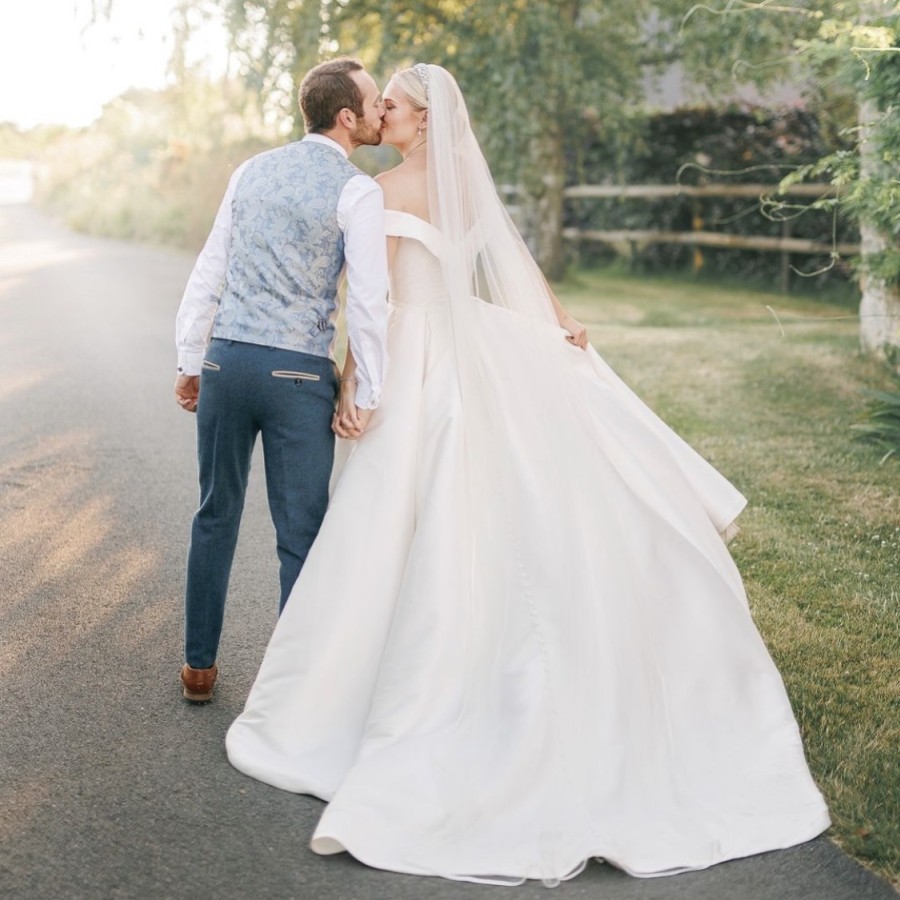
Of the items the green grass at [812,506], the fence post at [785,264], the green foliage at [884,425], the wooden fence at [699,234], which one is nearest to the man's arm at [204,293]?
the green grass at [812,506]

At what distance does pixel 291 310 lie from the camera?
387 centimetres

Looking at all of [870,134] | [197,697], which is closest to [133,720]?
[197,697]

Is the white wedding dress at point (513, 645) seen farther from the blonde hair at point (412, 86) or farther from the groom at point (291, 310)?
the blonde hair at point (412, 86)

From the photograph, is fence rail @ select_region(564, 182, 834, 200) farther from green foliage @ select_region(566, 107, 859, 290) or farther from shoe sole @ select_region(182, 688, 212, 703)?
shoe sole @ select_region(182, 688, 212, 703)

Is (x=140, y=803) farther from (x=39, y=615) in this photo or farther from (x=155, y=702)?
(x=39, y=615)

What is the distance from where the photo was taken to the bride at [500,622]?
11.3 ft

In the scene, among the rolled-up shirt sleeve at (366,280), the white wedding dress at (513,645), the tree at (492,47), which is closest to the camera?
the white wedding dress at (513,645)

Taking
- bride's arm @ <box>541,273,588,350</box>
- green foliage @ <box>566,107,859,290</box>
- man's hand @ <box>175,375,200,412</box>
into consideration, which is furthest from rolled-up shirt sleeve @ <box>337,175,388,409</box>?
green foliage @ <box>566,107,859,290</box>

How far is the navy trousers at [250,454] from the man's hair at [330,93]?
2.36 feet

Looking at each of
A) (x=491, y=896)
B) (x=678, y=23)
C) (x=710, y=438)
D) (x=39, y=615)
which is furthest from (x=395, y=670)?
(x=678, y=23)

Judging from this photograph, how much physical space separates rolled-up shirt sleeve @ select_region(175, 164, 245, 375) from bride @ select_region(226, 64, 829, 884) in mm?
475

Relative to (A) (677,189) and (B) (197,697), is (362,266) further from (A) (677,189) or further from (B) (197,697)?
(A) (677,189)

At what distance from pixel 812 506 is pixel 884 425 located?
1604 millimetres

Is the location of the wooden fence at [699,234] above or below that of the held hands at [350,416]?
below
